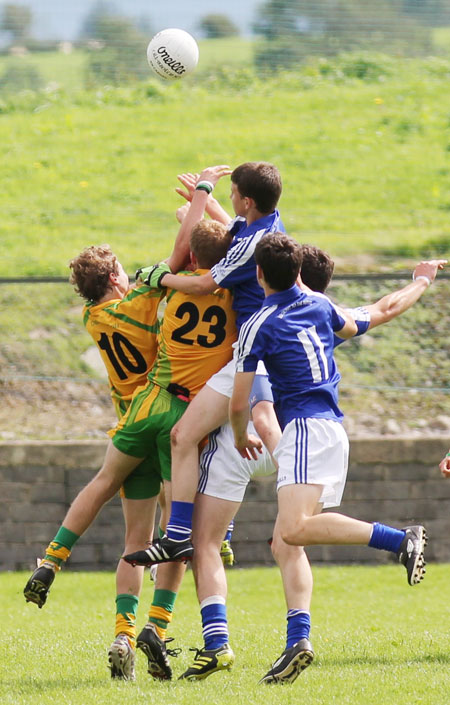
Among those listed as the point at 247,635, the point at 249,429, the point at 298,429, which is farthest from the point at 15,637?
the point at 298,429

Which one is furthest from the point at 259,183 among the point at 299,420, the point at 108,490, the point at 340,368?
the point at 340,368

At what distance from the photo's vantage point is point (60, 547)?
5812mm

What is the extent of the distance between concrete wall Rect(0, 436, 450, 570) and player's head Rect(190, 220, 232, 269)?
15.8 feet

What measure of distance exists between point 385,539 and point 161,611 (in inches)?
52.6

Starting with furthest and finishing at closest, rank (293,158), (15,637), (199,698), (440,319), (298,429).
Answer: (293,158)
(440,319)
(15,637)
(298,429)
(199,698)

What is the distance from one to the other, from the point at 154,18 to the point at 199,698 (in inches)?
530

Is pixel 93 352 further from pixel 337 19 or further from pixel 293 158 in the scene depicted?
pixel 337 19

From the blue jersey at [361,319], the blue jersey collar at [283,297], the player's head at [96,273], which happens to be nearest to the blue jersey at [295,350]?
the blue jersey collar at [283,297]

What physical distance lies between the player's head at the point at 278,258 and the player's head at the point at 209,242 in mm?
613

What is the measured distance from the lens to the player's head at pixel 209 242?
18.6 feet

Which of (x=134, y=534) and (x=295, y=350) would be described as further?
(x=134, y=534)

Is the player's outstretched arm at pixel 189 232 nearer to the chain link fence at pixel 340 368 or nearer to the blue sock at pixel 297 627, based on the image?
the blue sock at pixel 297 627

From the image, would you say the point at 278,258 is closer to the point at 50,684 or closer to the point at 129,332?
the point at 129,332

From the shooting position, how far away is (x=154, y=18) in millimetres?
16484
